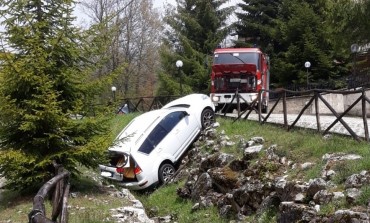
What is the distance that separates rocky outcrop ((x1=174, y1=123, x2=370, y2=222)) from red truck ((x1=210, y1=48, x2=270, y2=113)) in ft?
22.9

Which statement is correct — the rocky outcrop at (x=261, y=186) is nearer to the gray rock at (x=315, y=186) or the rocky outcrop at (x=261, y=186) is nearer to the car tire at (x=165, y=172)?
the gray rock at (x=315, y=186)

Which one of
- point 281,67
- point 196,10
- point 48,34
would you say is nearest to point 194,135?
point 48,34

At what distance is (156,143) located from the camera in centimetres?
1455

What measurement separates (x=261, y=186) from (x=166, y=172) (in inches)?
225

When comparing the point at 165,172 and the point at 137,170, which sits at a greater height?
the point at 137,170

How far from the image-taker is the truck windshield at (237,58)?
21125mm

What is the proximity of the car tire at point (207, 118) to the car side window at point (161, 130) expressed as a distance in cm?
94

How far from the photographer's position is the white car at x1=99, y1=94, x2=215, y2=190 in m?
13.5

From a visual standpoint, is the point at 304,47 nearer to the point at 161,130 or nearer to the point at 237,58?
the point at 237,58

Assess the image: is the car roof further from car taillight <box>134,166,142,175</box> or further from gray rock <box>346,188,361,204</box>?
gray rock <box>346,188,361,204</box>

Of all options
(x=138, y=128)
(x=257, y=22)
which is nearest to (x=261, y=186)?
(x=138, y=128)

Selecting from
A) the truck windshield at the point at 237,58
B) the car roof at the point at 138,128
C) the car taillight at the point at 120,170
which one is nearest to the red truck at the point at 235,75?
the truck windshield at the point at 237,58

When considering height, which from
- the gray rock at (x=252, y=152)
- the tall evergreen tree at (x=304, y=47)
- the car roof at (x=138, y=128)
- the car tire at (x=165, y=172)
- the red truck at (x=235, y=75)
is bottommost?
the car tire at (x=165, y=172)

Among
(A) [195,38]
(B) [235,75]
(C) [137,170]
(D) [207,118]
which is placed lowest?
(C) [137,170]
